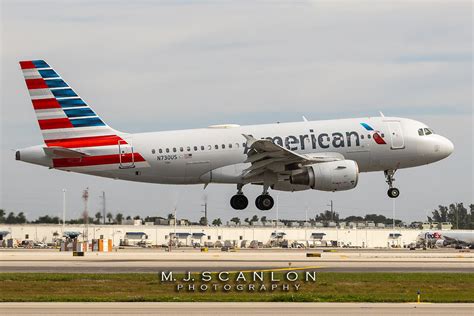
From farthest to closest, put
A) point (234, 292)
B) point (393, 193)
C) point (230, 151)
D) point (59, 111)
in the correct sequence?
point (393, 193) < point (59, 111) < point (230, 151) < point (234, 292)

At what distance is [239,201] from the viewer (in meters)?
71.6

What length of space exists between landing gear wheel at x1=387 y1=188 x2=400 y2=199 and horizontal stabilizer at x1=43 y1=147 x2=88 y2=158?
845 inches

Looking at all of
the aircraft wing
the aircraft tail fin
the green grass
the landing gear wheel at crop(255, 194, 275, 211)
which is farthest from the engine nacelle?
the aircraft tail fin

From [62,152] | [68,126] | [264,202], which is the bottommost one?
[264,202]

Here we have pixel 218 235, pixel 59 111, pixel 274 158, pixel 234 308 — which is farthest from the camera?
pixel 218 235

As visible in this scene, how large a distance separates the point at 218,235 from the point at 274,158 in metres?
109

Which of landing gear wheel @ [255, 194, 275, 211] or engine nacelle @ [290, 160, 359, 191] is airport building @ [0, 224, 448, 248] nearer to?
landing gear wheel @ [255, 194, 275, 211]

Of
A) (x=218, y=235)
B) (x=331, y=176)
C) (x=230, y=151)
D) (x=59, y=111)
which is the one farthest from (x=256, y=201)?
(x=218, y=235)

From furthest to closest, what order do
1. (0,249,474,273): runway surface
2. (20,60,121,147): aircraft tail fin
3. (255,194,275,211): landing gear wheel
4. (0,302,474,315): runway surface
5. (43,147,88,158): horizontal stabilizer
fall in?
(255,194,275,211): landing gear wheel < (20,60,121,147): aircraft tail fin < (43,147,88,158): horizontal stabilizer < (0,249,474,273): runway surface < (0,302,474,315): runway surface

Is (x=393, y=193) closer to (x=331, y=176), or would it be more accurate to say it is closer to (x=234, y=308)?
(x=331, y=176)

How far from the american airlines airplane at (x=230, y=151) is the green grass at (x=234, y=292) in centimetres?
1234

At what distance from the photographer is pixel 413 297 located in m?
45.4

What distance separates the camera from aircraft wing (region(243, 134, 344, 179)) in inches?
2616

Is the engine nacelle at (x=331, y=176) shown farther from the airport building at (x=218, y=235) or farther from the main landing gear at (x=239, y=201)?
the airport building at (x=218, y=235)
